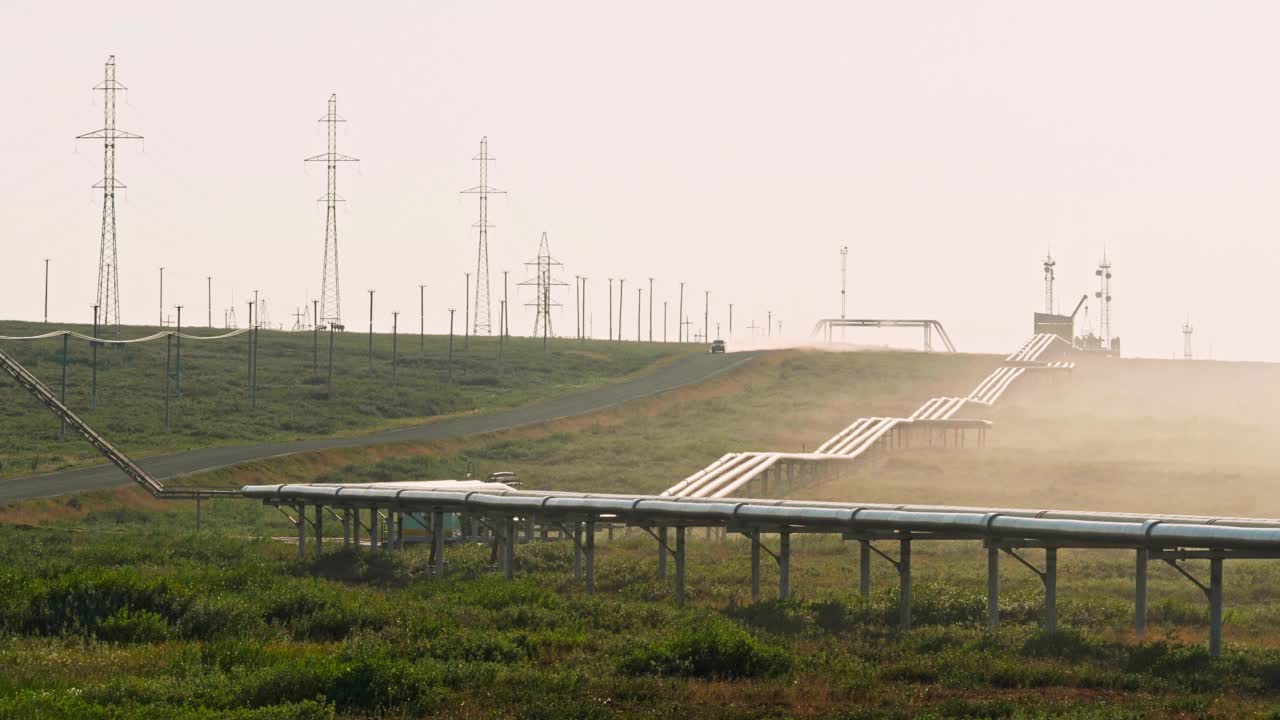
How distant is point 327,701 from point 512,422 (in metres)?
90.7

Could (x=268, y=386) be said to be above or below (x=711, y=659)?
above

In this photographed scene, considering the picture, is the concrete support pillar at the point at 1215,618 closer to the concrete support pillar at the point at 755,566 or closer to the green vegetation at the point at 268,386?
the concrete support pillar at the point at 755,566

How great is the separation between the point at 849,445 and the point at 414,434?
3041 cm

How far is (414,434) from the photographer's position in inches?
4550

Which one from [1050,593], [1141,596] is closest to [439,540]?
[1050,593]

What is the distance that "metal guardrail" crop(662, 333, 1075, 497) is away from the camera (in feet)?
274

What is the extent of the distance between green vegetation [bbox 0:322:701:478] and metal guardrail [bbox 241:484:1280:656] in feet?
151

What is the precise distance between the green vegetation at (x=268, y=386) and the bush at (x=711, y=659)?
210 ft

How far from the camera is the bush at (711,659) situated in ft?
121

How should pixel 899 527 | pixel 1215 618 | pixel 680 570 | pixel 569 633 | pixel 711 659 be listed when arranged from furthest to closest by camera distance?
pixel 680 570, pixel 899 527, pixel 569 633, pixel 1215 618, pixel 711 659

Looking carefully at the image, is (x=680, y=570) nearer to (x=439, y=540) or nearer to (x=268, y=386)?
(x=439, y=540)

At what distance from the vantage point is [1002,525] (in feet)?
137

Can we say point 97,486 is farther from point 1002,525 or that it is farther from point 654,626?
point 1002,525

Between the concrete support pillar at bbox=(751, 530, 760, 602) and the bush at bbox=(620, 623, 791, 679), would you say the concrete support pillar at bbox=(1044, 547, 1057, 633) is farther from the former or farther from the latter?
the concrete support pillar at bbox=(751, 530, 760, 602)
